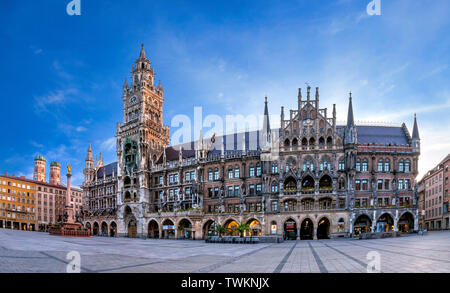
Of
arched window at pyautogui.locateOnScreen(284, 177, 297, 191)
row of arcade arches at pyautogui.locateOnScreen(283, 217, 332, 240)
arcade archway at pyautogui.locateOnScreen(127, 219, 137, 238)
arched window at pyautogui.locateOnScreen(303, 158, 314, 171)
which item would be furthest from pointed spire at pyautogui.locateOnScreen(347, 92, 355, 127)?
arcade archway at pyautogui.locateOnScreen(127, 219, 137, 238)

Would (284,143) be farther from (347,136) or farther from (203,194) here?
(203,194)

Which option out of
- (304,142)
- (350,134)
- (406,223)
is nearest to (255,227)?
(304,142)

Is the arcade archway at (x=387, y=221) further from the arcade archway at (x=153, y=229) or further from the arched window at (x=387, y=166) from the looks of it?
the arcade archway at (x=153, y=229)

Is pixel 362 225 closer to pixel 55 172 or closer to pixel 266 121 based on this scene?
Result: pixel 266 121

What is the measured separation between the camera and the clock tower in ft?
271

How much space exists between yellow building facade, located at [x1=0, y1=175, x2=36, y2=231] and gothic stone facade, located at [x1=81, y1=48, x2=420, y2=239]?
6229 cm

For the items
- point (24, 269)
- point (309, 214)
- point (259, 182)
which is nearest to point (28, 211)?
point (259, 182)

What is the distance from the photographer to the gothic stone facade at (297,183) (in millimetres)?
60875

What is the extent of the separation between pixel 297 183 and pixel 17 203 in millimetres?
105792

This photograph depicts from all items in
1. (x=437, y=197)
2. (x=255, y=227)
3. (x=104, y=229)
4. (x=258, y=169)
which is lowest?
(x=104, y=229)

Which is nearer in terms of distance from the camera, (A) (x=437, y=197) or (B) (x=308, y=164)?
(B) (x=308, y=164)

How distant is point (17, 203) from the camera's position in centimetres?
11869
